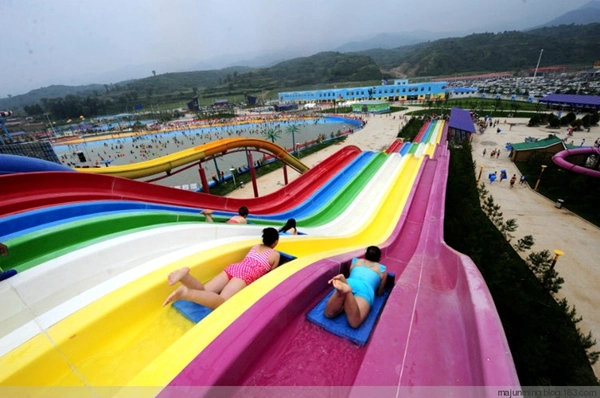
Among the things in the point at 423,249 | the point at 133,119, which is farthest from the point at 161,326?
the point at 133,119

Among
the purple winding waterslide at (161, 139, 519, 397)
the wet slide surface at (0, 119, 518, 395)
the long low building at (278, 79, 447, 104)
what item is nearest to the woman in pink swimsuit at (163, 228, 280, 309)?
the wet slide surface at (0, 119, 518, 395)

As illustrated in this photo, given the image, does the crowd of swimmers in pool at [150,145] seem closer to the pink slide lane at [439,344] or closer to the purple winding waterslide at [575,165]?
the purple winding waterslide at [575,165]

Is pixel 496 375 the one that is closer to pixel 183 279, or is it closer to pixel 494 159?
pixel 183 279

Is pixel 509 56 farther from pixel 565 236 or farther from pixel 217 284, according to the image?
pixel 217 284

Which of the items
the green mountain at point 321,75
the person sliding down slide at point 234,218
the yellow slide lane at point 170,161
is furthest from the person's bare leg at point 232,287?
the green mountain at point 321,75

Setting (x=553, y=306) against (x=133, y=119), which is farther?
(x=133, y=119)

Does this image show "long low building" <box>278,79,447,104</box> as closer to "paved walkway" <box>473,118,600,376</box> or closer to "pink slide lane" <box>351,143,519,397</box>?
"paved walkway" <box>473,118,600,376</box>

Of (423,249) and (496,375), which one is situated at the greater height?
(496,375)
